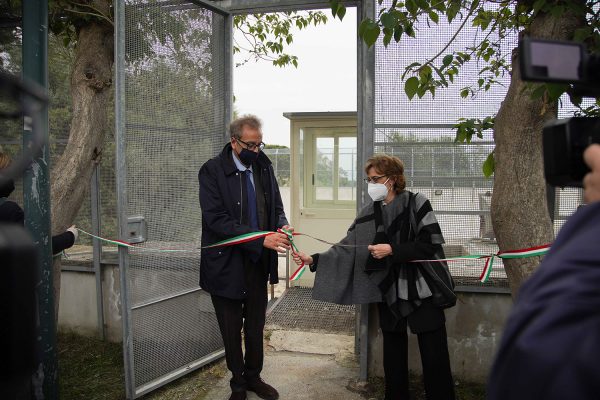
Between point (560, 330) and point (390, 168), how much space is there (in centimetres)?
249

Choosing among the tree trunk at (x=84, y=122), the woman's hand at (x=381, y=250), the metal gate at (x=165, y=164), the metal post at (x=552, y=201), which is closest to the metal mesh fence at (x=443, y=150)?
the metal post at (x=552, y=201)

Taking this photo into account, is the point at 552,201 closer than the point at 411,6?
No

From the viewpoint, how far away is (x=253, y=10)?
424cm

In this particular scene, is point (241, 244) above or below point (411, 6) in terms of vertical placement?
below

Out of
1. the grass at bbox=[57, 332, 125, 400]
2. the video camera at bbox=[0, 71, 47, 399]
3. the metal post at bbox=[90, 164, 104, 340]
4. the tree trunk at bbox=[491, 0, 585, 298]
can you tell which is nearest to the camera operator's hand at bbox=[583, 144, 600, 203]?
the video camera at bbox=[0, 71, 47, 399]

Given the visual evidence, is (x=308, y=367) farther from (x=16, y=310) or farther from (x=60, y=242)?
(x=16, y=310)

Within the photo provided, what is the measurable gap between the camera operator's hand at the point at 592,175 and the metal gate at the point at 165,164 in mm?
2990

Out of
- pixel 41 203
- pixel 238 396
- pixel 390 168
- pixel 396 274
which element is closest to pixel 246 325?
pixel 238 396

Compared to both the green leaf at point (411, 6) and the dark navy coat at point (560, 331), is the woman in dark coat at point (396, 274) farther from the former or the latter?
the dark navy coat at point (560, 331)

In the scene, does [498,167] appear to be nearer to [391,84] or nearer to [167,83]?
[391,84]

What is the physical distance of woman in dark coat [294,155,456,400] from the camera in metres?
3.12

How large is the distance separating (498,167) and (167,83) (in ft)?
8.13

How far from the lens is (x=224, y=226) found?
342 cm

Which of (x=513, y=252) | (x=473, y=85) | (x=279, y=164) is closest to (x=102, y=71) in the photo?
(x=473, y=85)
